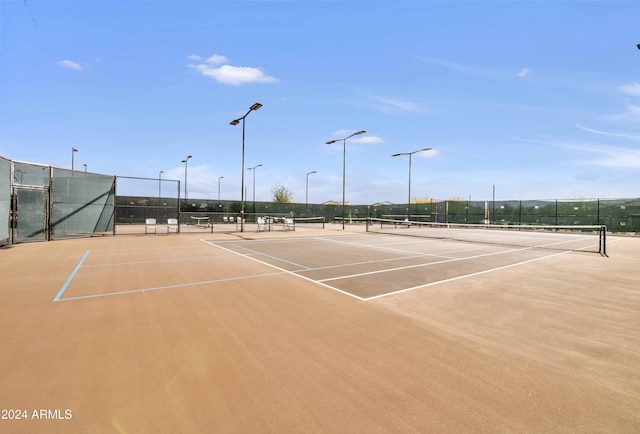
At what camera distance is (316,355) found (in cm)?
375

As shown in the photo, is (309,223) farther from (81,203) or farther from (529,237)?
(81,203)

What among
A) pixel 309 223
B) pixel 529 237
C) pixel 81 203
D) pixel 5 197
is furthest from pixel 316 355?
pixel 309 223

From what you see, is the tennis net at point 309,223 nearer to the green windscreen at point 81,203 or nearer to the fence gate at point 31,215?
the green windscreen at point 81,203

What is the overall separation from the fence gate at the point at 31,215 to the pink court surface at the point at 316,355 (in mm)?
10581

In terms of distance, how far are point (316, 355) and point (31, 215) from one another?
19.3m

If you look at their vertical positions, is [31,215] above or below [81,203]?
below

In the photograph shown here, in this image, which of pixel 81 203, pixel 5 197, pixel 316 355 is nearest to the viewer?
pixel 316 355

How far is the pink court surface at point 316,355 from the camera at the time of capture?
2.65m

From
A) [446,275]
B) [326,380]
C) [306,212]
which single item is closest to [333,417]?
[326,380]

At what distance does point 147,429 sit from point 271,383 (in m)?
1.08

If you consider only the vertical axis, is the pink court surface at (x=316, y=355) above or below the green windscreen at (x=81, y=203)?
below

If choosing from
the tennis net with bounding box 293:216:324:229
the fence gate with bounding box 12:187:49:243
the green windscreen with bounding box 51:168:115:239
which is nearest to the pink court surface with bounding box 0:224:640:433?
the fence gate with bounding box 12:187:49:243

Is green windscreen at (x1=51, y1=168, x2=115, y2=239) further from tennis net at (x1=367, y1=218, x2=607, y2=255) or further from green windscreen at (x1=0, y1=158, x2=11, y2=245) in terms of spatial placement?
tennis net at (x1=367, y1=218, x2=607, y2=255)

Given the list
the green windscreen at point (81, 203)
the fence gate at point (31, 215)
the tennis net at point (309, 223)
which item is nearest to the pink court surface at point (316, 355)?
the fence gate at point (31, 215)
